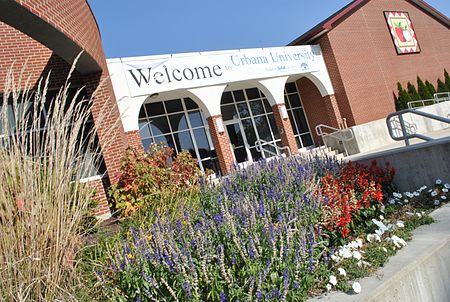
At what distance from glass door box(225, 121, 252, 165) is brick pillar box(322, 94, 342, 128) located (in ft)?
13.1

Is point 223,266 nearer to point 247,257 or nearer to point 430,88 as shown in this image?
point 247,257

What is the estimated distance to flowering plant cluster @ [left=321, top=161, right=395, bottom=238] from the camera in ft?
11.2

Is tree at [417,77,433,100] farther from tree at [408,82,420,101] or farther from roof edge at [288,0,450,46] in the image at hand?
roof edge at [288,0,450,46]

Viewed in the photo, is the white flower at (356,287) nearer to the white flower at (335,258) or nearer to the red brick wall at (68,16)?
the white flower at (335,258)

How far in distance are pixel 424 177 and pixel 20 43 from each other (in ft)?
31.1

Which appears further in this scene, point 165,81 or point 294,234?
point 165,81

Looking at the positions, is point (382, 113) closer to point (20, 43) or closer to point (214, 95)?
point (214, 95)

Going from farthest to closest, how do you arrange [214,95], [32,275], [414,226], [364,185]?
[214,95]
[364,185]
[414,226]
[32,275]

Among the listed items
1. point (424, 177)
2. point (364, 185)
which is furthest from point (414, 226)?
point (424, 177)

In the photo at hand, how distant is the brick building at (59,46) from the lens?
17.0 ft

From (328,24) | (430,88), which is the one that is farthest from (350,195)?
(430,88)

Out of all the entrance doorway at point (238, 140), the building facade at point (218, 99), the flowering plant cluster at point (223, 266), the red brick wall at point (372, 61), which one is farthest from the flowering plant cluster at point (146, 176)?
the red brick wall at point (372, 61)

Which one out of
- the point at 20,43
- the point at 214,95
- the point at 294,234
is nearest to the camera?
the point at 294,234

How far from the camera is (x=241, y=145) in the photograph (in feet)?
52.2
